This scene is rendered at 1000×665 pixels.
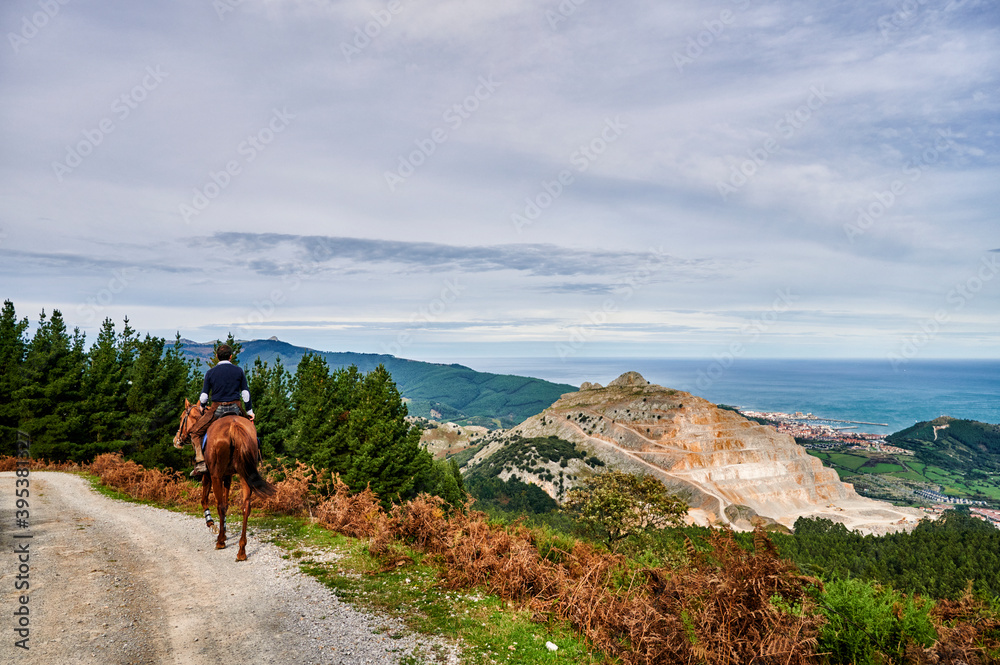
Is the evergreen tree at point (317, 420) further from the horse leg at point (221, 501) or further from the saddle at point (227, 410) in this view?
the saddle at point (227, 410)

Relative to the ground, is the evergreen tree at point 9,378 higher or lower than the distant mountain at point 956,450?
higher

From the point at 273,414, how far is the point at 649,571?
1810 inches

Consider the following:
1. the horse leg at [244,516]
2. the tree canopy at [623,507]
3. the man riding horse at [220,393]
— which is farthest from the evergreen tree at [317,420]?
the man riding horse at [220,393]

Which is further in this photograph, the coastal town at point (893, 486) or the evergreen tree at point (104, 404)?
the coastal town at point (893, 486)

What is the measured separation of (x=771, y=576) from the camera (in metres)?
7.00

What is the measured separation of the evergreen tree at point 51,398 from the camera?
108 feet

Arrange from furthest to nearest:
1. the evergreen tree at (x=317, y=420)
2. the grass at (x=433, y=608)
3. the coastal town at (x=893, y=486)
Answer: the coastal town at (x=893, y=486), the evergreen tree at (x=317, y=420), the grass at (x=433, y=608)

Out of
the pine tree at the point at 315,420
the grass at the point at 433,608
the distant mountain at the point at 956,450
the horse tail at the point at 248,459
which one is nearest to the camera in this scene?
the grass at the point at 433,608

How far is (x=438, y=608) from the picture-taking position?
28.6 ft

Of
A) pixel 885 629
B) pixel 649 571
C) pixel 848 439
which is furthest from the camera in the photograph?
pixel 848 439

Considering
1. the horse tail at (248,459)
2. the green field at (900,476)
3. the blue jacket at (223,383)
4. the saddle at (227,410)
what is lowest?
the green field at (900,476)

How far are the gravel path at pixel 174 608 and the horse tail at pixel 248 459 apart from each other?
5.19ft

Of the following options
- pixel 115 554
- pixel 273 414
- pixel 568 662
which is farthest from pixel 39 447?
pixel 568 662

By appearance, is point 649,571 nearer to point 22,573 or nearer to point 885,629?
point 885,629
